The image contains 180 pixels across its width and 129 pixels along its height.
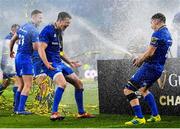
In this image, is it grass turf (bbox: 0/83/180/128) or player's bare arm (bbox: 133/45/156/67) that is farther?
player's bare arm (bbox: 133/45/156/67)

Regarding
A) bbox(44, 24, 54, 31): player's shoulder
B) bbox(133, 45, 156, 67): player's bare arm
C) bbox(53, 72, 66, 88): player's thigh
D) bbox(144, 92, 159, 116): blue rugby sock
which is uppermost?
bbox(44, 24, 54, 31): player's shoulder

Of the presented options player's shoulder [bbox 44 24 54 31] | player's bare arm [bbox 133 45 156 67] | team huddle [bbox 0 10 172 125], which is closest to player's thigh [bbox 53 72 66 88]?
team huddle [bbox 0 10 172 125]

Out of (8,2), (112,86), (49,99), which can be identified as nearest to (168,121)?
(112,86)

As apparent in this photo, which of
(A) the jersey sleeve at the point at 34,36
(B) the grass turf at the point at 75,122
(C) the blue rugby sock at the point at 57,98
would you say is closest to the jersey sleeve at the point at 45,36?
(C) the blue rugby sock at the point at 57,98

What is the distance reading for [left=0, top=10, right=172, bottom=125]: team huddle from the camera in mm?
9016

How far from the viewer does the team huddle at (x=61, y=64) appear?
9.02 m

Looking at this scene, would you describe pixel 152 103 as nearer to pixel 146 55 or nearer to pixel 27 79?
pixel 146 55

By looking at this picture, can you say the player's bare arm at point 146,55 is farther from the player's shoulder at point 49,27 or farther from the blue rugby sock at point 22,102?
the blue rugby sock at point 22,102

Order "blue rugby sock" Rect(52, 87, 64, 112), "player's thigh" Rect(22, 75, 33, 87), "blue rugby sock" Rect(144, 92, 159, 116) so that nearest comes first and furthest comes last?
"blue rugby sock" Rect(144, 92, 159, 116), "blue rugby sock" Rect(52, 87, 64, 112), "player's thigh" Rect(22, 75, 33, 87)

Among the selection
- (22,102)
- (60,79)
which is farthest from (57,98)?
(22,102)

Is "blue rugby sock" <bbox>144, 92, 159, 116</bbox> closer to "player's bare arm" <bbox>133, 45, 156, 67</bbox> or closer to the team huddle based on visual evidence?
the team huddle

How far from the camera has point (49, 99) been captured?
11.9 metres

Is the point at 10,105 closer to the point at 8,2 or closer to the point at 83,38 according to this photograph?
the point at 8,2

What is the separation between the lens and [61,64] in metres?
10.0
